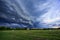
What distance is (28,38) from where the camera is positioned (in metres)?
3.81

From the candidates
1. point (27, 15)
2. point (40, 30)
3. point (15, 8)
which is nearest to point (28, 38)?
point (40, 30)

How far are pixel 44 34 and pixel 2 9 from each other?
60.4 inches

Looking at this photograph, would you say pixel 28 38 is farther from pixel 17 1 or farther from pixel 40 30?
pixel 17 1

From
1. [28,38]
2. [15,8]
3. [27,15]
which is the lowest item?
[28,38]

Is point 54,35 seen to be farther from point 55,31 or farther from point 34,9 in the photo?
point 34,9

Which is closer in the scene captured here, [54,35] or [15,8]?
[54,35]

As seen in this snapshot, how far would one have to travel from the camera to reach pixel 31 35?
3.90 m

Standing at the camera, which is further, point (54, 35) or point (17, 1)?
point (17, 1)

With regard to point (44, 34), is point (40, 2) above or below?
above

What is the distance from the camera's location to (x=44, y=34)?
12.6 feet

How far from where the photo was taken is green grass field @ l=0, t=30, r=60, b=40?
148 inches

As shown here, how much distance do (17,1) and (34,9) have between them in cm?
61

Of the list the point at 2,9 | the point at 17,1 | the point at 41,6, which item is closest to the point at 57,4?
the point at 41,6

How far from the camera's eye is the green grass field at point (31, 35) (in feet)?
12.3
